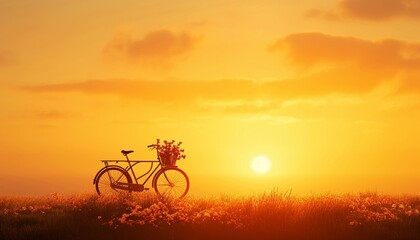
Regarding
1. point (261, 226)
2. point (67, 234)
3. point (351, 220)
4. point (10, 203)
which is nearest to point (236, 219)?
point (261, 226)

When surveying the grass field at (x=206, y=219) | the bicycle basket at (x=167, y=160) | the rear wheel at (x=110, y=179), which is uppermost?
the bicycle basket at (x=167, y=160)

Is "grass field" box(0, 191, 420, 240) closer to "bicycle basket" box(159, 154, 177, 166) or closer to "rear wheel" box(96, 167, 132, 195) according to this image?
"rear wheel" box(96, 167, 132, 195)

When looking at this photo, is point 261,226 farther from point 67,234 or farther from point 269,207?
point 67,234

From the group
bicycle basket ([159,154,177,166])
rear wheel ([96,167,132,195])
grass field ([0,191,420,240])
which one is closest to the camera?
grass field ([0,191,420,240])

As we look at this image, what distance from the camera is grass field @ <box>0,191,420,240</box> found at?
20.4 metres

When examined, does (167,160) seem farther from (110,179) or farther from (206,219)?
(206,219)

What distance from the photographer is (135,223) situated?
811 inches

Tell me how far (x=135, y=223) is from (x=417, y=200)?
12.4 m

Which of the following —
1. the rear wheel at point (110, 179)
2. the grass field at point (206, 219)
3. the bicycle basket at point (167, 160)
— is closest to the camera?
the grass field at point (206, 219)

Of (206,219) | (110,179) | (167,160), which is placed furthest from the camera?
(167,160)

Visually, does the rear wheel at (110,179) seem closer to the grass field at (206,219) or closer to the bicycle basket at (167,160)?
the bicycle basket at (167,160)

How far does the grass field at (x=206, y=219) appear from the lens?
2042 centimetres

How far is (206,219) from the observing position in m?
21.2

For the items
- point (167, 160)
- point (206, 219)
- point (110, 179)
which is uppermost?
point (167, 160)
